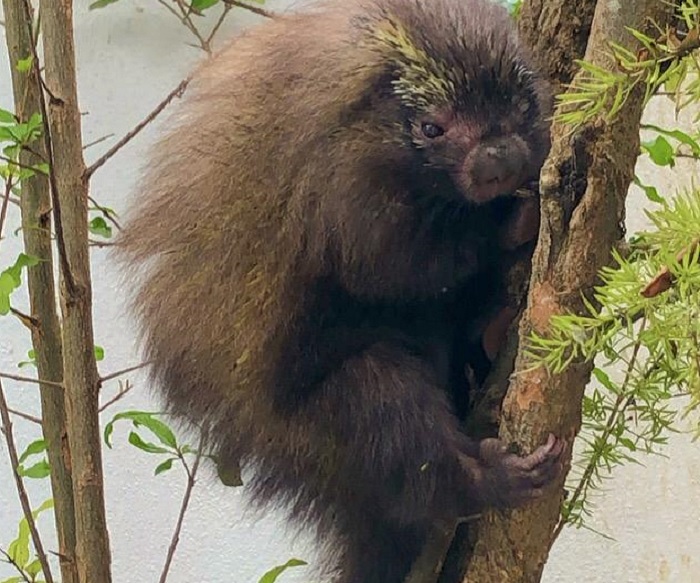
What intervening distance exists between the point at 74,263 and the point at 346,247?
257 millimetres

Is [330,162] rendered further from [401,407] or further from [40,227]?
[40,227]

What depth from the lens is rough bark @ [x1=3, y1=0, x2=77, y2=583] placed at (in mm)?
1217

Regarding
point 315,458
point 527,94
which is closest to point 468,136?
point 527,94

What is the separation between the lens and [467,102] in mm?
1017

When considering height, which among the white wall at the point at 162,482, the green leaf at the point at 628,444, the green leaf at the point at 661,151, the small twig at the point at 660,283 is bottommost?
the white wall at the point at 162,482

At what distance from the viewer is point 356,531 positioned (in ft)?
3.94

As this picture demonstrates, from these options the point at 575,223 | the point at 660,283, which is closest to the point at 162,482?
the point at 575,223

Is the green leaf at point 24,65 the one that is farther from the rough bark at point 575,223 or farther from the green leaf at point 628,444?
the green leaf at point 628,444

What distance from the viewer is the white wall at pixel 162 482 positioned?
189cm

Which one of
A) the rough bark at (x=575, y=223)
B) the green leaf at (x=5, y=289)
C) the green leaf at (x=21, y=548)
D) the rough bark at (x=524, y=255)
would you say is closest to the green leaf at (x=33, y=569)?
the green leaf at (x=21, y=548)

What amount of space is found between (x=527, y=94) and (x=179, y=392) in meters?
0.47

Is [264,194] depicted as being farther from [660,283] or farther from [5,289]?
[660,283]

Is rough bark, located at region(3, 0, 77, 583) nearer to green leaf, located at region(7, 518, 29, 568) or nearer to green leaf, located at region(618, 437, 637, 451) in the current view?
green leaf, located at region(7, 518, 29, 568)

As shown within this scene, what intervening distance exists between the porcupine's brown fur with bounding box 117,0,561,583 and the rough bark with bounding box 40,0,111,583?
116mm
